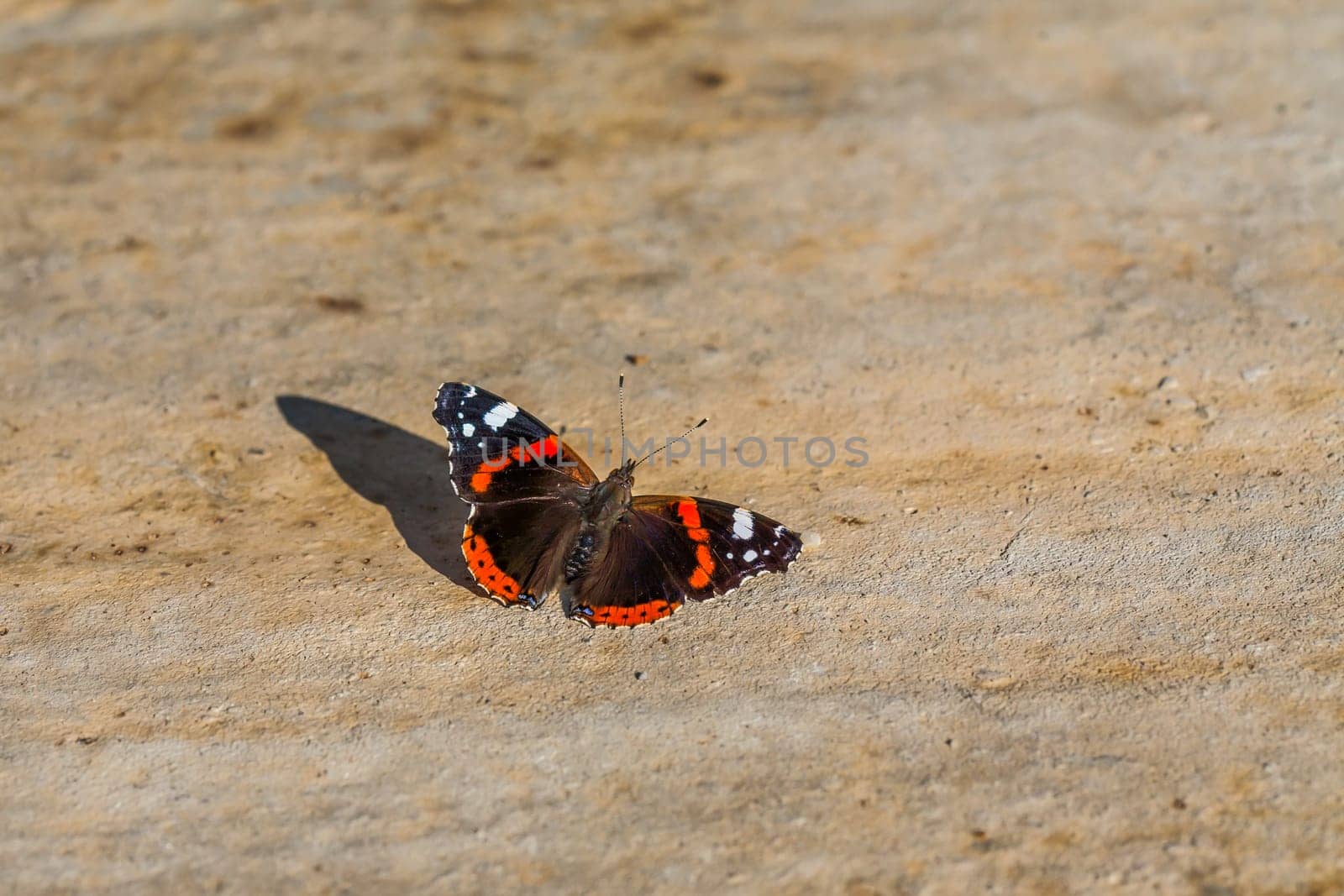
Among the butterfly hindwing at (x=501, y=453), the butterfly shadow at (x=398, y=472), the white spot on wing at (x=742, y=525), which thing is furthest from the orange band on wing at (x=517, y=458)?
the white spot on wing at (x=742, y=525)

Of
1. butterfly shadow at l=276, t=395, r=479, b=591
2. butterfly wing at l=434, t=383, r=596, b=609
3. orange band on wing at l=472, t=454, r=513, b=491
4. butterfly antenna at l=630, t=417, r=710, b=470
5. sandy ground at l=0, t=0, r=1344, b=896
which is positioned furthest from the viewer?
butterfly antenna at l=630, t=417, r=710, b=470

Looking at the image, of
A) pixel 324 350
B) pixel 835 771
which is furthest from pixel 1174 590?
pixel 324 350

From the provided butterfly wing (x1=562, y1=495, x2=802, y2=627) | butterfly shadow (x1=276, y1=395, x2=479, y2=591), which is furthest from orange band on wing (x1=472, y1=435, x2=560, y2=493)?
butterfly wing (x1=562, y1=495, x2=802, y2=627)

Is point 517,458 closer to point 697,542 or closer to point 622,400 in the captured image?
point 697,542

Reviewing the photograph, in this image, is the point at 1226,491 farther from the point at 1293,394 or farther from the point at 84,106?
the point at 84,106

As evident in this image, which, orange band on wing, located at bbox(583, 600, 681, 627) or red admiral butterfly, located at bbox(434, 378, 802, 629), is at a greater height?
red admiral butterfly, located at bbox(434, 378, 802, 629)

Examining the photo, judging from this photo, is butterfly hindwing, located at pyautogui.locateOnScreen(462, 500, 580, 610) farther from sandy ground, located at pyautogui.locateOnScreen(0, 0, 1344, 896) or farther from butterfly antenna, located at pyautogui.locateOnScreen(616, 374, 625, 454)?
butterfly antenna, located at pyautogui.locateOnScreen(616, 374, 625, 454)

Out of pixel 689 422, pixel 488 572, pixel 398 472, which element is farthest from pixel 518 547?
pixel 689 422
